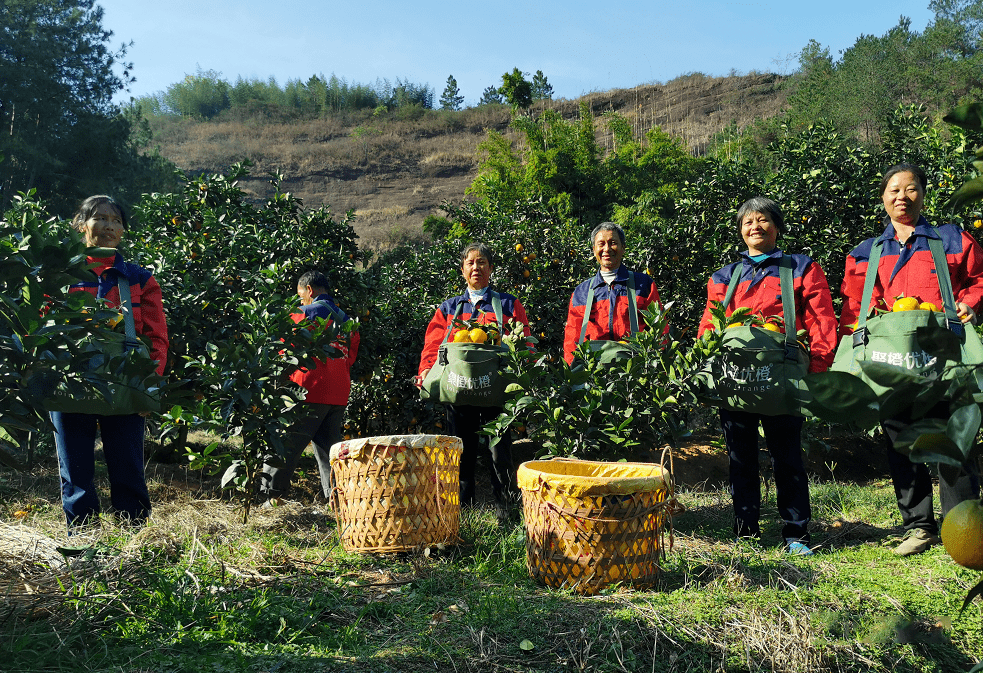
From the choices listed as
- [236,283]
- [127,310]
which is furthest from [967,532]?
[236,283]

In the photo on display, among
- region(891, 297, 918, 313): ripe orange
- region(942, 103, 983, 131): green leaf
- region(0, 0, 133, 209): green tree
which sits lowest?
region(891, 297, 918, 313): ripe orange

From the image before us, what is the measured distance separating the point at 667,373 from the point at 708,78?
176 feet

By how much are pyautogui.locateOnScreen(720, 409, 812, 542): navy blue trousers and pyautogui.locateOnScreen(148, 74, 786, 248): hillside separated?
32.3 metres

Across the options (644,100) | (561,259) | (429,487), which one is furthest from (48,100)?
(644,100)

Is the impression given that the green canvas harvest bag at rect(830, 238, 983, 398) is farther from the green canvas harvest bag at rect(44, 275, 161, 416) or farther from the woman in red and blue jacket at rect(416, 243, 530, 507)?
the green canvas harvest bag at rect(44, 275, 161, 416)

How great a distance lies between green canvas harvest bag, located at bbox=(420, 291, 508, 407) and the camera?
3.64 metres

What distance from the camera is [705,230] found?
553 centimetres

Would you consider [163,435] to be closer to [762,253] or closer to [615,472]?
[615,472]

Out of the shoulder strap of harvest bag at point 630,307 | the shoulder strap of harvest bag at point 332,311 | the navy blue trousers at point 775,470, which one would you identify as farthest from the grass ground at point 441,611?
the shoulder strap of harvest bag at point 332,311

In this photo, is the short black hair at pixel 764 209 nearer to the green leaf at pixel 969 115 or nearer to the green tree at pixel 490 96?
the green leaf at pixel 969 115

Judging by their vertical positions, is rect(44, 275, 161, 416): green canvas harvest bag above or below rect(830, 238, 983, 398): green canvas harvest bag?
above

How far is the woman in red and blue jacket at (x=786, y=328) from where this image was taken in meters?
3.18

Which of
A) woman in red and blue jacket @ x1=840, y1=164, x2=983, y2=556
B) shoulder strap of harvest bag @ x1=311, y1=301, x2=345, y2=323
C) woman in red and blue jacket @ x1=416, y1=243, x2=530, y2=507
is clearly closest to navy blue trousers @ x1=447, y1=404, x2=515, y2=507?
woman in red and blue jacket @ x1=416, y1=243, x2=530, y2=507

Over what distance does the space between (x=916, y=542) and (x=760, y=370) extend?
99 cm
